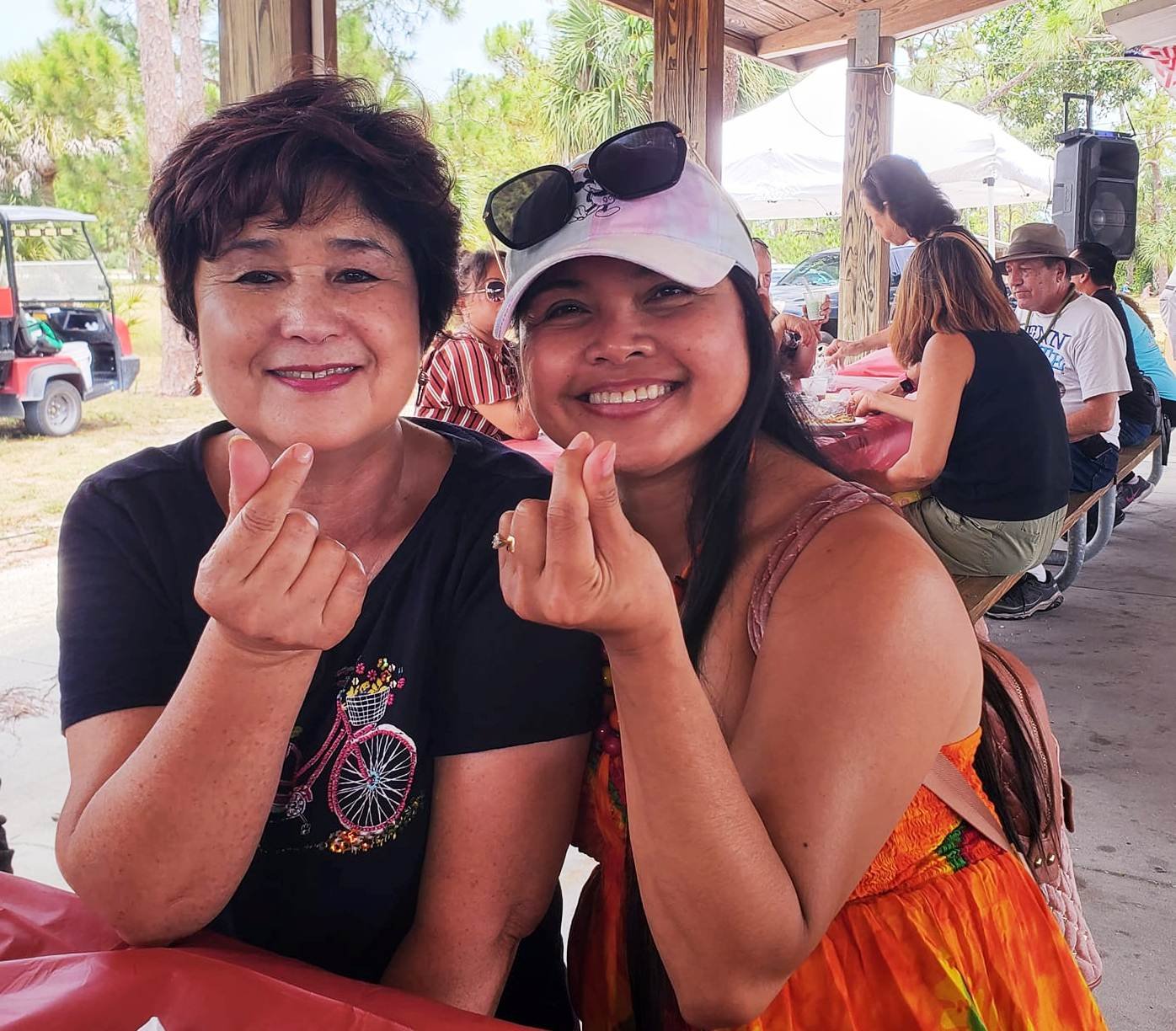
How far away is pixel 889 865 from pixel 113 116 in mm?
19523

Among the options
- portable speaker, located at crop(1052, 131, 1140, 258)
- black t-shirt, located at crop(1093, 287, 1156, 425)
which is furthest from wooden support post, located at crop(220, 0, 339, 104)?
portable speaker, located at crop(1052, 131, 1140, 258)

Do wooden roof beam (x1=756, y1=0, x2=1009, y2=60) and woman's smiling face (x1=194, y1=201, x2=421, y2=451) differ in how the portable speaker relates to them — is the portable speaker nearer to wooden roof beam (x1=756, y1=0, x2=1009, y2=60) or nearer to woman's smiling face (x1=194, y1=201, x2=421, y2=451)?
wooden roof beam (x1=756, y1=0, x2=1009, y2=60)

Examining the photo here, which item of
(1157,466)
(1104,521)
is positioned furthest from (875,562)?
(1157,466)

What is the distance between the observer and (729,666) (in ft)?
4.56

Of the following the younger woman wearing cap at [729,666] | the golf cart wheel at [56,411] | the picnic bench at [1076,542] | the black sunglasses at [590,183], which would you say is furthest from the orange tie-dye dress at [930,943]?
the golf cart wheel at [56,411]

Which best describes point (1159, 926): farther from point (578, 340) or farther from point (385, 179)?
point (385, 179)

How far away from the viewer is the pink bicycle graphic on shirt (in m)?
1.40

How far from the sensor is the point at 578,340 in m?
1.49

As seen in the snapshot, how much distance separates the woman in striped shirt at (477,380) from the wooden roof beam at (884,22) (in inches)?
141

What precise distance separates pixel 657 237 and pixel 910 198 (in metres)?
3.73

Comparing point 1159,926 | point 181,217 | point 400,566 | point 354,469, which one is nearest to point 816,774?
point 400,566

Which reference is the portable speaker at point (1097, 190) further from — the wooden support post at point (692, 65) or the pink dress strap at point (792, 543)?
the pink dress strap at point (792, 543)

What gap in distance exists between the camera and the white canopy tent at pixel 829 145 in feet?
34.5

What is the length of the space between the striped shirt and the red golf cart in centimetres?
896
